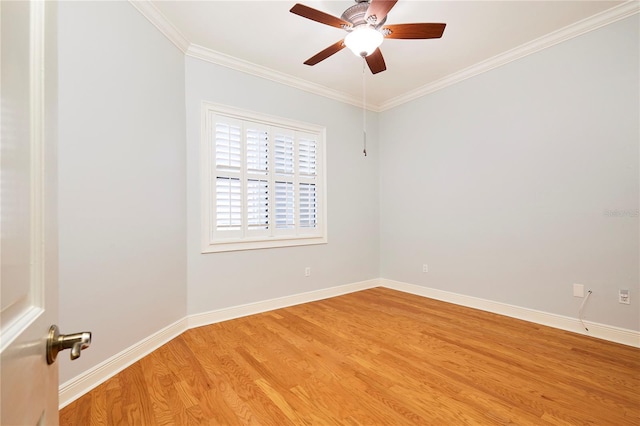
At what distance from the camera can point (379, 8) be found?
2.00 m

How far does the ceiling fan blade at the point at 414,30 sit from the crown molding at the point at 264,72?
176 centimetres

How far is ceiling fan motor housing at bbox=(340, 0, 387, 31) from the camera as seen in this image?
7.14ft

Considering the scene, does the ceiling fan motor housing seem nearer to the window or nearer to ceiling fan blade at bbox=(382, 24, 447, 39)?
ceiling fan blade at bbox=(382, 24, 447, 39)

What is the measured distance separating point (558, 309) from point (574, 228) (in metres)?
0.83

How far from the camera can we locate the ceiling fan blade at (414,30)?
2143mm

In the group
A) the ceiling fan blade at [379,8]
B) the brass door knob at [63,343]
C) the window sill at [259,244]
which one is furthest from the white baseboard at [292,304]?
the ceiling fan blade at [379,8]

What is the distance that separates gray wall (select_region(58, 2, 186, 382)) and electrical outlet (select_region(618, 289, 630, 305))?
13.2 ft

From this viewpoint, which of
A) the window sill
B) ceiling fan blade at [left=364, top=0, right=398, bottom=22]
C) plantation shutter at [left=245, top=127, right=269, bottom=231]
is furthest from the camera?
plantation shutter at [left=245, top=127, right=269, bottom=231]

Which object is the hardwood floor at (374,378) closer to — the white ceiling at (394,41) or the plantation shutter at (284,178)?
the plantation shutter at (284,178)

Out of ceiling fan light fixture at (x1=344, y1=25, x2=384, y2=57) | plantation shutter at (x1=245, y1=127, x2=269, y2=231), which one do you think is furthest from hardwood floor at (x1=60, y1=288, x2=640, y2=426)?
ceiling fan light fixture at (x1=344, y1=25, x2=384, y2=57)

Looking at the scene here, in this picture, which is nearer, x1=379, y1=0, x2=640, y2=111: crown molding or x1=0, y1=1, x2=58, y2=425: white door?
x1=0, y1=1, x2=58, y2=425: white door

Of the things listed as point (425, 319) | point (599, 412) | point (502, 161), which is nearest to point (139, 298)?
point (425, 319)

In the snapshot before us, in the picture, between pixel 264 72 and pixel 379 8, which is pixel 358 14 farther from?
pixel 264 72

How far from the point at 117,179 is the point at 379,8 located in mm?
2216
